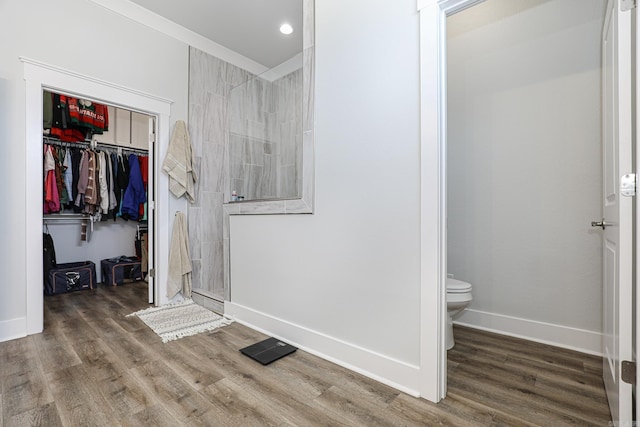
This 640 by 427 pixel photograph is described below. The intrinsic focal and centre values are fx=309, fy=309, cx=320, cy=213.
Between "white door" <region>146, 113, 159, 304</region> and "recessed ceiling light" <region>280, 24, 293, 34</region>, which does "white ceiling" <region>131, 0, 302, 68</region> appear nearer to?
"recessed ceiling light" <region>280, 24, 293, 34</region>

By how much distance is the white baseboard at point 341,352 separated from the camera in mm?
1521

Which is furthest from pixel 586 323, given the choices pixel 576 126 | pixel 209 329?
pixel 209 329

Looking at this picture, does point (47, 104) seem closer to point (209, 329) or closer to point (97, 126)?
point (97, 126)

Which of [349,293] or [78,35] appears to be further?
[78,35]

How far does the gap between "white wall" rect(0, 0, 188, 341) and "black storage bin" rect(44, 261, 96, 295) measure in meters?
1.40

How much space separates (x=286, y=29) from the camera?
324 cm

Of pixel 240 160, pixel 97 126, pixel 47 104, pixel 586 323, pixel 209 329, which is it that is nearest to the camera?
pixel 586 323

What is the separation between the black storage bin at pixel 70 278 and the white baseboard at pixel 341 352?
95.4 inches

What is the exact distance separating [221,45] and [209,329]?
9.97 feet

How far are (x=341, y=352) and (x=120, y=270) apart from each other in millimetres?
3373

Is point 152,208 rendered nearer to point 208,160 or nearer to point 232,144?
point 208,160

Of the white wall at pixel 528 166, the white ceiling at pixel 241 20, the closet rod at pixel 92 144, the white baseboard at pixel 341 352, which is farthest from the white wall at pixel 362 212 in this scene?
the closet rod at pixel 92 144

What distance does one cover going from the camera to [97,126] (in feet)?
11.5

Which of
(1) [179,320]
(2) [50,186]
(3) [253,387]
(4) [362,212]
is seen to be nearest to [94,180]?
(2) [50,186]
